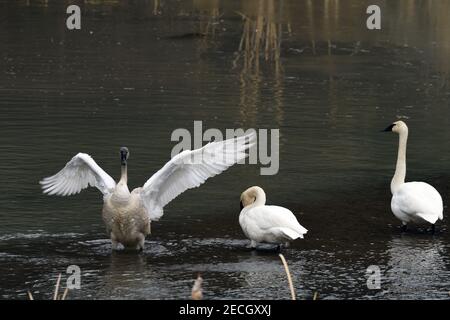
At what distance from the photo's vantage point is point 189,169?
11.5m

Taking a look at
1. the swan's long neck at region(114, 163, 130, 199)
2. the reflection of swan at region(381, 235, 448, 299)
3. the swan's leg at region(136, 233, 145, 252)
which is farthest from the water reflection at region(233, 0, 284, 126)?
the swan's long neck at region(114, 163, 130, 199)

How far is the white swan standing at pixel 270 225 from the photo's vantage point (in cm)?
1088

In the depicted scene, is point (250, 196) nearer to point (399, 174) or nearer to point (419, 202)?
point (419, 202)

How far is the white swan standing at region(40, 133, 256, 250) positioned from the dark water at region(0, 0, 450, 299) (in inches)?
10.3

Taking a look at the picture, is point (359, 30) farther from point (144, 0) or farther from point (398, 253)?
point (398, 253)

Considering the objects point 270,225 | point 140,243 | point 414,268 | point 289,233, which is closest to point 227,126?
point 140,243

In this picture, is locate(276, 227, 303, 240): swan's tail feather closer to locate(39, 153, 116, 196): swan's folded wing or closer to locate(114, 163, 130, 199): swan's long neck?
locate(114, 163, 130, 199): swan's long neck

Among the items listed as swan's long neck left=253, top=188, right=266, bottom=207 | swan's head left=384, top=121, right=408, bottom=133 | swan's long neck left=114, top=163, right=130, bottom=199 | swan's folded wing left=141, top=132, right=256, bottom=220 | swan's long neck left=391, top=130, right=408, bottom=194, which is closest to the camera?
swan's long neck left=114, top=163, right=130, bottom=199

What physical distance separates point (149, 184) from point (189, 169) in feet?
1.63

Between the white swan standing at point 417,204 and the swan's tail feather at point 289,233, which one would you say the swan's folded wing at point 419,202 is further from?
the swan's tail feather at point 289,233

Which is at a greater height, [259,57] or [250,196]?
[259,57]

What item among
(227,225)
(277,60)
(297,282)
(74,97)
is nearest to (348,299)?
(297,282)

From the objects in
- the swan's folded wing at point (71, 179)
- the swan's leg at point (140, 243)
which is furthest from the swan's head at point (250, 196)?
the swan's folded wing at point (71, 179)

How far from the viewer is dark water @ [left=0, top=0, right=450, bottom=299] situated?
34.3 feet
